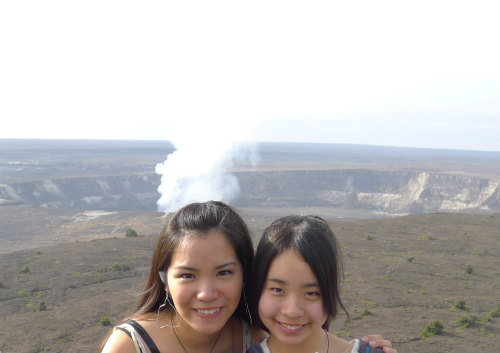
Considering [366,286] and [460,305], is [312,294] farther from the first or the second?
[366,286]

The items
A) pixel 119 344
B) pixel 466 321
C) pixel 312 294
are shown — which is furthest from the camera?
pixel 466 321

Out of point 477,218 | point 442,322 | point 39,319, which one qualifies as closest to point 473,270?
point 442,322

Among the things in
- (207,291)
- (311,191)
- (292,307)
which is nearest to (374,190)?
(311,191)

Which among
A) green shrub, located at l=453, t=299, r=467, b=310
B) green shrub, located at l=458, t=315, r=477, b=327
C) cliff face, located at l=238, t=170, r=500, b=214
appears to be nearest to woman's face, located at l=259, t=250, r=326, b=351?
green shrub, located at l=458, t=315, r=477, b=327

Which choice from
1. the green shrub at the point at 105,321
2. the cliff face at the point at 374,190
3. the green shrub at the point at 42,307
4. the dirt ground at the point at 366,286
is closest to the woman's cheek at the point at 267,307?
the dirt ground at the point at 366,286

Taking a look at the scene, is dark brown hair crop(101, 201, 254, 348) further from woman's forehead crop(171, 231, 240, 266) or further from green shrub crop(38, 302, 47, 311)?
green shrub crop(38, 302, 47, 311)
